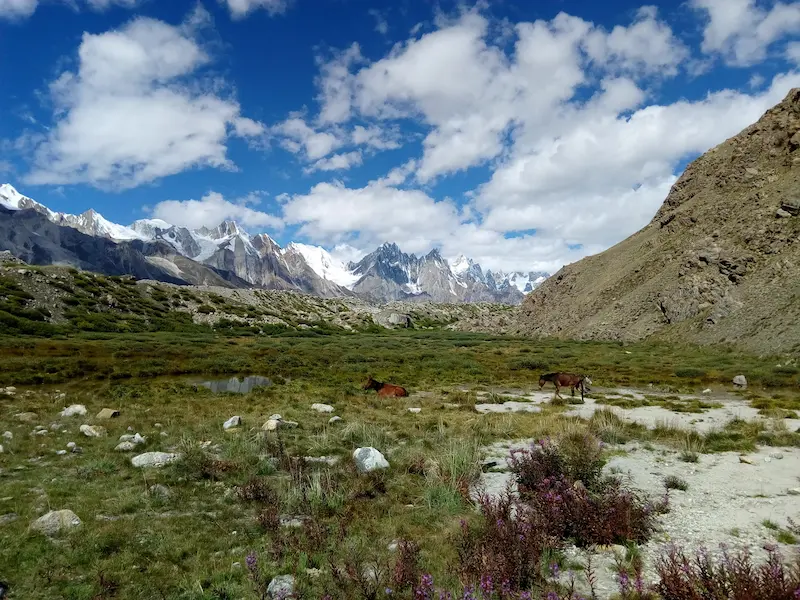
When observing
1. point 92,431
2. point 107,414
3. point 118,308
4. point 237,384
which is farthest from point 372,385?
point 118,308

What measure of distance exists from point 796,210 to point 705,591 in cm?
8446

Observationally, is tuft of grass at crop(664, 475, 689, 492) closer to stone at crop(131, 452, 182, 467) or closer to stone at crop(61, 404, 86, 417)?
A: stone at crop(131, 452, 182, 467)

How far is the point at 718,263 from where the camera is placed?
72.4m

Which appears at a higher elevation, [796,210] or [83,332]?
[796,210]

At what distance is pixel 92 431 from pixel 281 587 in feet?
42.8

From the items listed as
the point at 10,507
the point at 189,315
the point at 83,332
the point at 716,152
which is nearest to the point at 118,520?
the point at 10,507

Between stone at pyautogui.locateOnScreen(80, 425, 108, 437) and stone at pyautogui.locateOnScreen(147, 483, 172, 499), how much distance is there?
23.5ft

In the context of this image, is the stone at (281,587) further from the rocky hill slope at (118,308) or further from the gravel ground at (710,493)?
the rocky hill slope at (118,308)

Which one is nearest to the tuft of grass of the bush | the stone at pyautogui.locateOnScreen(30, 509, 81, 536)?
the bush

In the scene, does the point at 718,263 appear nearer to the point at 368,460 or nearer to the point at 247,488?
the point at 368,460

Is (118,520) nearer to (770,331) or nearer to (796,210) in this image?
(770,331)

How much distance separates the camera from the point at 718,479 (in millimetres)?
11266

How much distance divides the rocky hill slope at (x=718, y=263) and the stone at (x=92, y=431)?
5805 centimetres

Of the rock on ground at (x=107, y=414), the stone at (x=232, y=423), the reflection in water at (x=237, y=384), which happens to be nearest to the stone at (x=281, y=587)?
the stone at (x=232, y=423)
